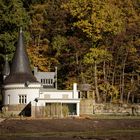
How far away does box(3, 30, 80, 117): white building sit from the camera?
210 feet

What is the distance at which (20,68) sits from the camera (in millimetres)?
67062

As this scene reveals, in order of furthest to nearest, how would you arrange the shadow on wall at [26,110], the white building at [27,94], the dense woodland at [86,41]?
the dense woodland at [86,41], the shadow on wall at [26,110], the white building at [27,94]

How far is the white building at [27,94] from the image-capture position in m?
63.9

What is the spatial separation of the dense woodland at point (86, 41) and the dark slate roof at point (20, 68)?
4.69 m

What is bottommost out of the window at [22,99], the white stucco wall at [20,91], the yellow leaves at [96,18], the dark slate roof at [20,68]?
the window at [22,99]

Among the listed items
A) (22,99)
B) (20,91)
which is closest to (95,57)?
(20,91)

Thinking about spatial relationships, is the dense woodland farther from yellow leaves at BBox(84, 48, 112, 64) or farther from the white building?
the white building

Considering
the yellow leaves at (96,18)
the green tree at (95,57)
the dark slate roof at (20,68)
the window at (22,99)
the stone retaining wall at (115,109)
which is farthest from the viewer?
the yellow leaves at (96,18)

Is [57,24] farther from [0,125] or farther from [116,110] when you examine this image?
[0,125]

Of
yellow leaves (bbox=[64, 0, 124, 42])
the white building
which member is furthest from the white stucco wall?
yellow leaves (bbox=[64, 0, 124, 42])

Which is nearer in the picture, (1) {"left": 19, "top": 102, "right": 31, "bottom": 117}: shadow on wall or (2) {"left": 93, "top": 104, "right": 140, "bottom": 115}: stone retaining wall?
(1) {"left": 19, "top": 102, "right": 31, "bottom": 117}: shadow on wall

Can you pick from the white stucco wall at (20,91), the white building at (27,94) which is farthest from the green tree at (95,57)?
the white stucco wall at (20,91)

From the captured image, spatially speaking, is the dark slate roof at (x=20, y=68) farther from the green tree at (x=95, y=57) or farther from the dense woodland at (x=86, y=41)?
the green tree at (x=95, y=57)

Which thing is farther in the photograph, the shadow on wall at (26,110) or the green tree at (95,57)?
the green tree at (95,57)
